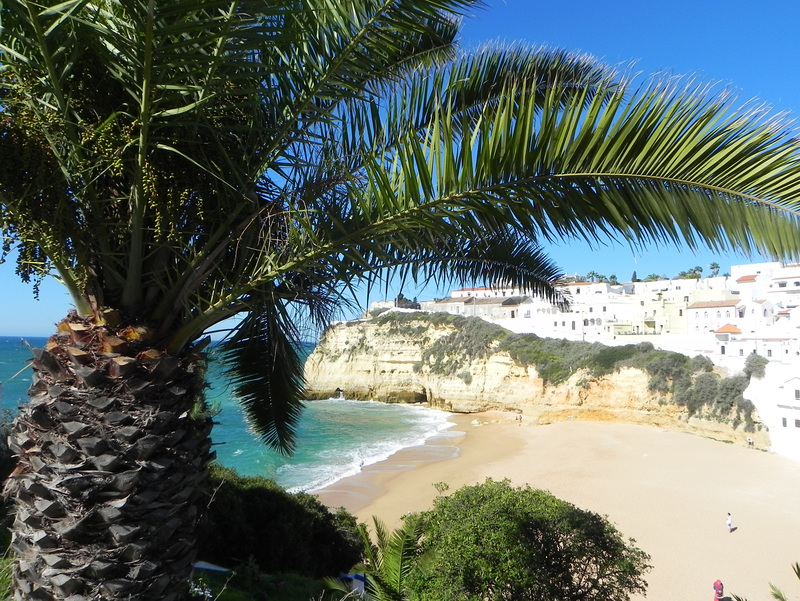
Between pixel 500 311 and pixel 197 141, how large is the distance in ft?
156

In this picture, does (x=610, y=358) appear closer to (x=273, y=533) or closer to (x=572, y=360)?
(x=572, y=360)

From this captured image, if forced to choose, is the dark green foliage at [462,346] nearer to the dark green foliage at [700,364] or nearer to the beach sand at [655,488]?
the beach sand at [655,488]

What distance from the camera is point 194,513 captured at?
257 centimetres

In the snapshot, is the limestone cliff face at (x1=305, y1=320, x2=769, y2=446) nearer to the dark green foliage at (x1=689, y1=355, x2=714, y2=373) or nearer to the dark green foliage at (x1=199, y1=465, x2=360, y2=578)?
the dark green foliage at (x1=689, y1=355, x2=714, y2=373)

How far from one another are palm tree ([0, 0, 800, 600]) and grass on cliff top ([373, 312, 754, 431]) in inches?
1136

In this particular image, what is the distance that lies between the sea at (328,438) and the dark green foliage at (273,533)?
5.07 m

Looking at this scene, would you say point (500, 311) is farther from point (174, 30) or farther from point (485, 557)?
point (174, 30)

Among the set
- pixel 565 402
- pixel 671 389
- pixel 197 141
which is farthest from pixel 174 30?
pixel 565 402

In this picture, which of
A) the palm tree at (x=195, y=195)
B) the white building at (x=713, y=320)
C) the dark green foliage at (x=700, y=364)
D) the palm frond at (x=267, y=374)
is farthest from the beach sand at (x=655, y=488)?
the palm tree at (x=195, y=195)

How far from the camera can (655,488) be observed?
19.3 meters

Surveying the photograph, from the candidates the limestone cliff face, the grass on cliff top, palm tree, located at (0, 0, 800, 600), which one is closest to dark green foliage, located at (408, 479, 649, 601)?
palm tree, located at (0, 0, 800, 600)

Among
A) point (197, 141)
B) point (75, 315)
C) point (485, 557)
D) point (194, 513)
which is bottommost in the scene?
point (485, 557)

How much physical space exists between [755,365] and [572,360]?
10388mm

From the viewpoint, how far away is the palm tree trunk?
2.21 m
